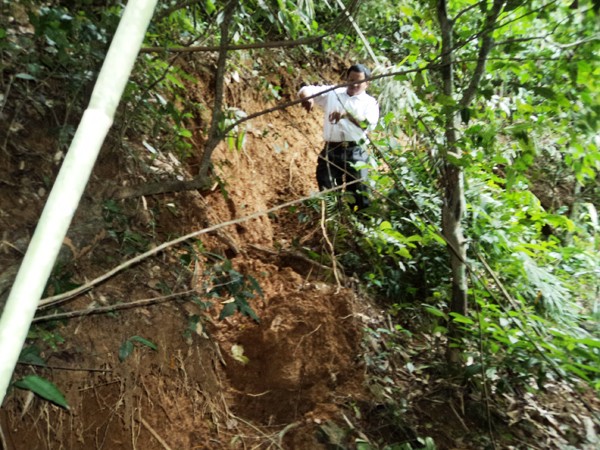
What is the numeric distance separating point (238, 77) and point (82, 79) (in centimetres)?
243

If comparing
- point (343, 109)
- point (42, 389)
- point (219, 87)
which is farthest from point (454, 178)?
point (42, 389)

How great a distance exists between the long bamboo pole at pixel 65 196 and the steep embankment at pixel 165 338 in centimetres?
159

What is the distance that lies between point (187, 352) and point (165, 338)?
17 centimetres

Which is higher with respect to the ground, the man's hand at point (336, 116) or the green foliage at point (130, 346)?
the man's hand at point (336, 116)

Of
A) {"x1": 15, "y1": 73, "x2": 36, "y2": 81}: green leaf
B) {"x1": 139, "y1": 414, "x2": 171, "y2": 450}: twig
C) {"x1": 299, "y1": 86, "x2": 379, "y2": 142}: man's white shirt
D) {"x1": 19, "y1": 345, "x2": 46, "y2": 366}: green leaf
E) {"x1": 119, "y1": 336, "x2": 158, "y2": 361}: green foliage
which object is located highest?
{"x1": 299, "y1": 86, "x2": 379, "y2": 142}: man's white shirt

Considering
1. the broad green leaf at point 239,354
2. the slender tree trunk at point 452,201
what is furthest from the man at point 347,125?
the broad green leaf at point 239,354

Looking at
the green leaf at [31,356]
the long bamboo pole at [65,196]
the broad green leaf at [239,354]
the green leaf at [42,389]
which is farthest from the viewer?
the broad green leaf at [239,354]

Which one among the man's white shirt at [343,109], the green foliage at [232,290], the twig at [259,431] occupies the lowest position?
the twig at [259,431]

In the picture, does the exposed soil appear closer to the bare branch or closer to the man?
the man

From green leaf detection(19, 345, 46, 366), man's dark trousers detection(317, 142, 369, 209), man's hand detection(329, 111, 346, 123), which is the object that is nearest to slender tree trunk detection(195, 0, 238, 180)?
green leaf detection(19, 345, 46, 366)

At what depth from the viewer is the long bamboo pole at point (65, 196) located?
715 mm

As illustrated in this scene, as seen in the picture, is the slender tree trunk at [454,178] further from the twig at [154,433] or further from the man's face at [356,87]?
the twig at [154,433]

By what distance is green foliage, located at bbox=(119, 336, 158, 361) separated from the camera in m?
2.37

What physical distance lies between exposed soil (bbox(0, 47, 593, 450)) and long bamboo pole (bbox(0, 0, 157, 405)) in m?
1.58
